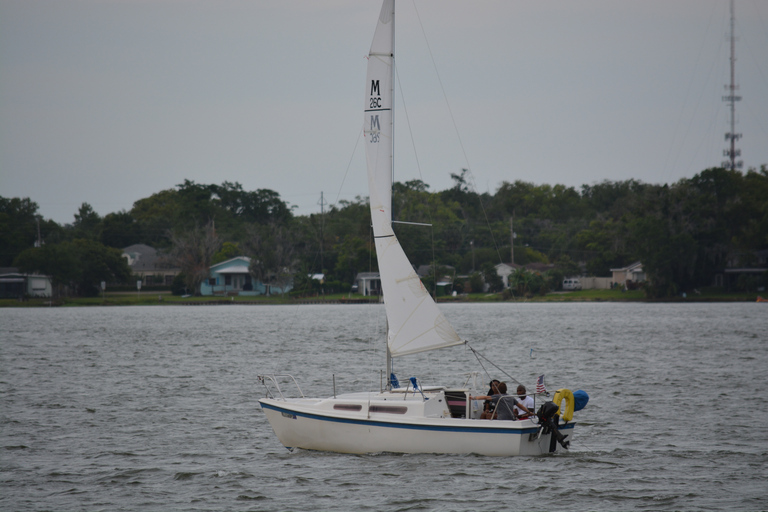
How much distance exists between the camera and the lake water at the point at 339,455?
1628cm

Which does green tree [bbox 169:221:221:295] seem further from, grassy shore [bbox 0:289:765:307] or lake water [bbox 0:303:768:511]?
lake water [bbox 0:303:768:511]

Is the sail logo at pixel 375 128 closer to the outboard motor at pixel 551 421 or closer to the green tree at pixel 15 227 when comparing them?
the outboard motor at pixel 551 421

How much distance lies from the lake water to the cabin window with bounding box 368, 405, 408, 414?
1.08m

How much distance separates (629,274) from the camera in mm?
118812

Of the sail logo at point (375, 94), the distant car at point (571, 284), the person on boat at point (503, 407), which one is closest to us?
the person on boat at point (503, 407)

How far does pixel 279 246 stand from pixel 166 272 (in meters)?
23.0

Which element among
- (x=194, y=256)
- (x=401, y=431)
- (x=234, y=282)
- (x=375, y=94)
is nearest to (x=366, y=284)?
(x=234, y=282)

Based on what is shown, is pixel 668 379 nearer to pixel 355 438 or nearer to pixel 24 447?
pixel 355 438

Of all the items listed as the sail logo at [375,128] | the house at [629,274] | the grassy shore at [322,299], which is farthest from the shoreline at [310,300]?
the sail logo at [375,128]

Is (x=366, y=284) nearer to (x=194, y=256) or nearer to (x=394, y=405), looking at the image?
(x=194, y=256)

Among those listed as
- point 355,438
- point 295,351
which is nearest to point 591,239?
point 295,351

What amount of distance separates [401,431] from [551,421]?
3302 millimetres

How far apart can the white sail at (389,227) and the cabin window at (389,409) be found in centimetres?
150

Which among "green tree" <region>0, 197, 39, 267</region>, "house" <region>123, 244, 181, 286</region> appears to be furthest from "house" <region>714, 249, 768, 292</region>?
"green tree" <region>0, 197, 39, 267</region>
